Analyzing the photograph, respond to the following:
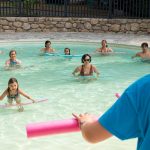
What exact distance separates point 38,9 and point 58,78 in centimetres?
973

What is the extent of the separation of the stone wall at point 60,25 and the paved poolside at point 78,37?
464 mm

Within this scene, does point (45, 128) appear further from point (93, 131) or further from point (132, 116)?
point (132, 116)

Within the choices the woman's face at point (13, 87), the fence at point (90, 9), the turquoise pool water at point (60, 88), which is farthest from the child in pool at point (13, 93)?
the fence at point (90, 9)

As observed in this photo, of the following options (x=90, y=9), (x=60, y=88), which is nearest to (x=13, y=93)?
(x=60, y=88)

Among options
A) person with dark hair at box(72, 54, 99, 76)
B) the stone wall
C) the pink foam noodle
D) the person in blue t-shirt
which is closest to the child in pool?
person with dark hair at box(72, 54, 99, 76)

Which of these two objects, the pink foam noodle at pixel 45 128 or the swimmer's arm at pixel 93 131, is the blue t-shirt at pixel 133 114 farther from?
the pink foam noodle at pixel 45 128

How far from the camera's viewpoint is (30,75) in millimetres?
11359

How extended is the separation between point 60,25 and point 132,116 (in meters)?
17.5

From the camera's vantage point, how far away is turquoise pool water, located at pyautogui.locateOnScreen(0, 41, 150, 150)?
242 inches

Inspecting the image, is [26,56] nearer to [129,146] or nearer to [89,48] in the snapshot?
[89,48]

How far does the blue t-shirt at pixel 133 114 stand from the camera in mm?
1519

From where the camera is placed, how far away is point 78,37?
17188 mm

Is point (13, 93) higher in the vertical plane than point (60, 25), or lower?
lower

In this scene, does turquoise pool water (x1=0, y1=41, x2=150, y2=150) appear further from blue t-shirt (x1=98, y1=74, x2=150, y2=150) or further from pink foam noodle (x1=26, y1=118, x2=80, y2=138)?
blue t-shirt (x1=98, y1=74, x2=150, y2=150)
